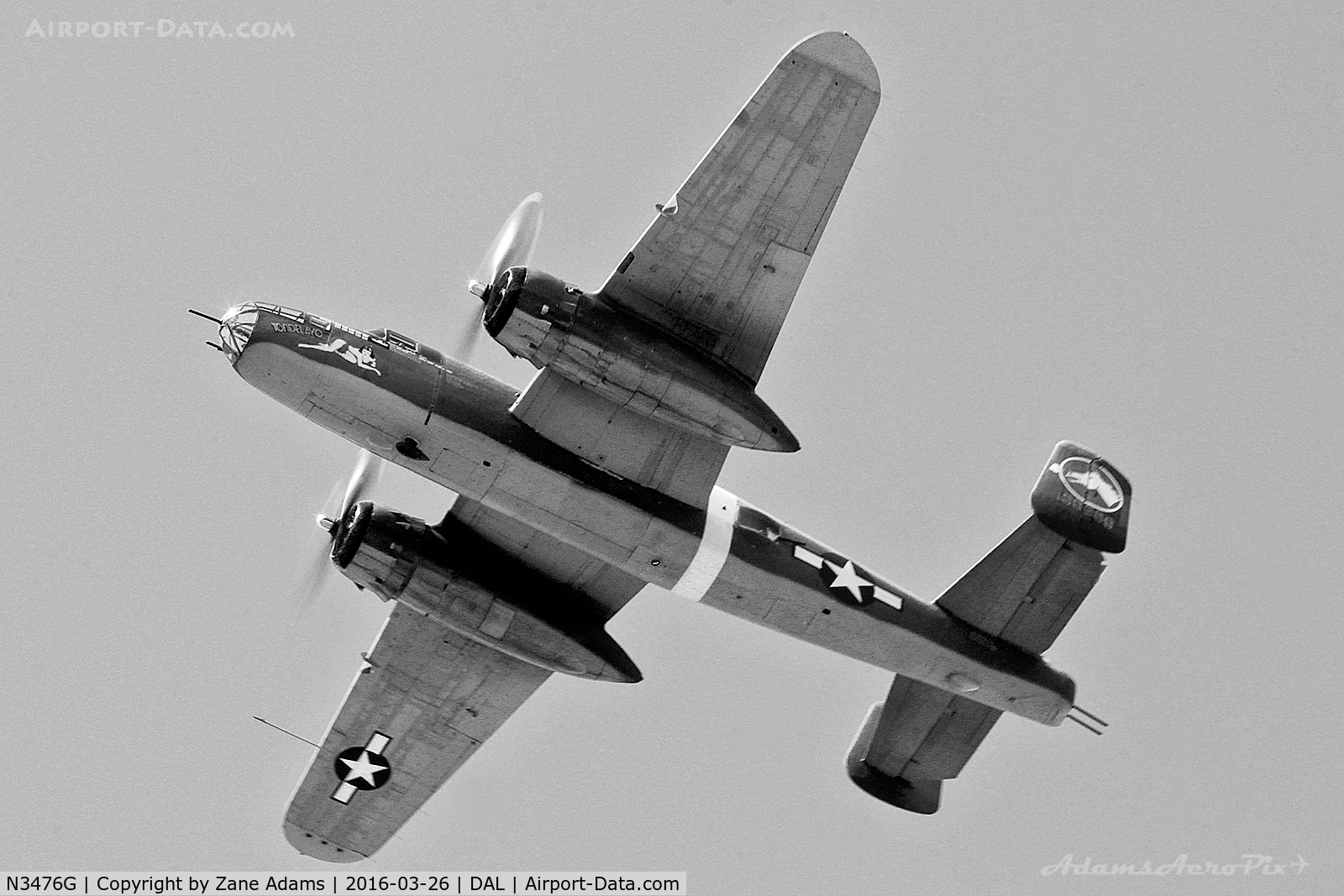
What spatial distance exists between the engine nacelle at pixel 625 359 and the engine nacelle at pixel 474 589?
4.69 meters

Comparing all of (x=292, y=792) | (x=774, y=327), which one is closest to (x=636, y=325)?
(x=774, y=327)

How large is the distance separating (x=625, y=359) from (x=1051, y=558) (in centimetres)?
768

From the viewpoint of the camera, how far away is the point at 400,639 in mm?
26906

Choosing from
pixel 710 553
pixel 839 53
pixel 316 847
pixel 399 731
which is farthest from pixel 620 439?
pixel 316 847

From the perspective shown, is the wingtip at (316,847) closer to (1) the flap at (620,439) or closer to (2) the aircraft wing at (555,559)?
(2) the aircraft wing at (555,559)

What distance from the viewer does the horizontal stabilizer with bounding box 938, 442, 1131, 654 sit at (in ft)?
79.7

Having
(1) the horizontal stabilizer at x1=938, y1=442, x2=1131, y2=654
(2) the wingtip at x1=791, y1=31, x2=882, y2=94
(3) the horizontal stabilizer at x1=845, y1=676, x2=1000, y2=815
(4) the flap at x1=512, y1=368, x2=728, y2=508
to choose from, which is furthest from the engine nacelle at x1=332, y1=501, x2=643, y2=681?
(2) the wingtip at x1=791, y1=31, x2=882, y2=94

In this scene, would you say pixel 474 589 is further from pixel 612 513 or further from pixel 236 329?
pixel 236 329

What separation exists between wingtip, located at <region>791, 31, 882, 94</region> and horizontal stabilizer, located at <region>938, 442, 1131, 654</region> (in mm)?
7434

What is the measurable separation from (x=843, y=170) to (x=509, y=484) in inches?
248

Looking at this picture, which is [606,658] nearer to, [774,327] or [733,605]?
[733,605]

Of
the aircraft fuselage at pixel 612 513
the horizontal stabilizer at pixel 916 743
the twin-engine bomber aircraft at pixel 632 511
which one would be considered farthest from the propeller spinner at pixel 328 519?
the horizontal stabilizer at pixel 916 743

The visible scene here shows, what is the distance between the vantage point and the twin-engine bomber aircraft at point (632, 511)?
69.2 ft

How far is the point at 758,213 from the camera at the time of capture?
21078 mm
